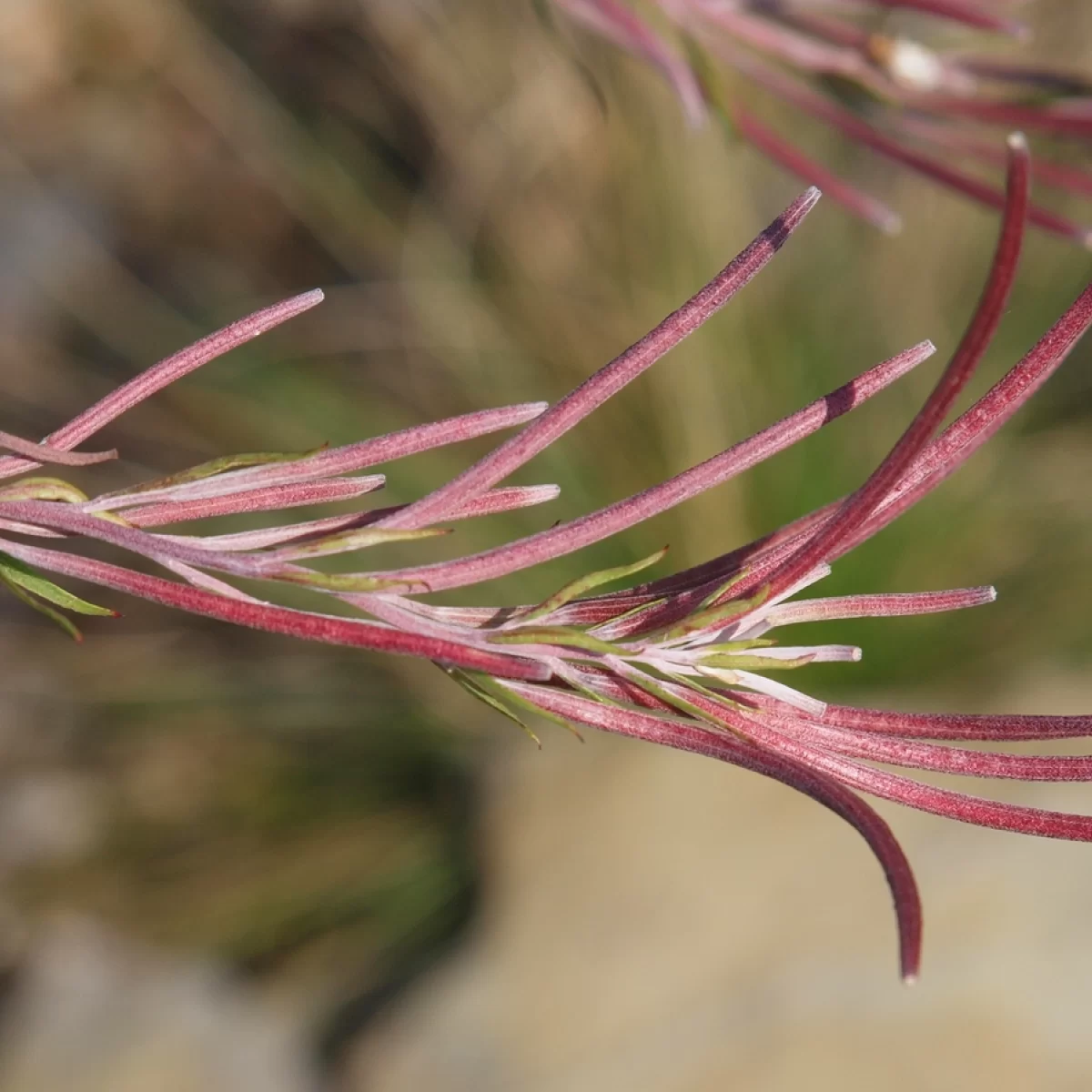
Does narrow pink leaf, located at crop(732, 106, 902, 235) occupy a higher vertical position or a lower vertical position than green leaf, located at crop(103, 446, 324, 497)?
higher

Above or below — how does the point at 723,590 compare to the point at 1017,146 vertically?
below

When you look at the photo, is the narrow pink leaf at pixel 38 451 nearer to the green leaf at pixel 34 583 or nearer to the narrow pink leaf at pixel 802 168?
the green leaf at pixel 34 583

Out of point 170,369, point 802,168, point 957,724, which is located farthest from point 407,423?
point 957,724

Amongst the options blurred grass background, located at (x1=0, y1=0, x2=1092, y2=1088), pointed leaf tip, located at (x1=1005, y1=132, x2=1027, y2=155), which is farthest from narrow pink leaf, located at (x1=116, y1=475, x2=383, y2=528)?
blurred grass background, located at (x1=0, y1=0, x2=1092, y2=1088)

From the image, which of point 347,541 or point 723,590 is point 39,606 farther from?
point 723,590

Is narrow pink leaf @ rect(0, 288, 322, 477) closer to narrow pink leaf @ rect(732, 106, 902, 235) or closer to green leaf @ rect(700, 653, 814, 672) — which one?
green leaf @ rect(700, 653, 814, 672)

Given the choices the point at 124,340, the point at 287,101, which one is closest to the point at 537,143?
the point at 287,101

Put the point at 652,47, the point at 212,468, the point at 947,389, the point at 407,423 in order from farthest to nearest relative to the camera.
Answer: the point at 407,423
the point at 652,47
the point at 212,468
the point at 947,389
